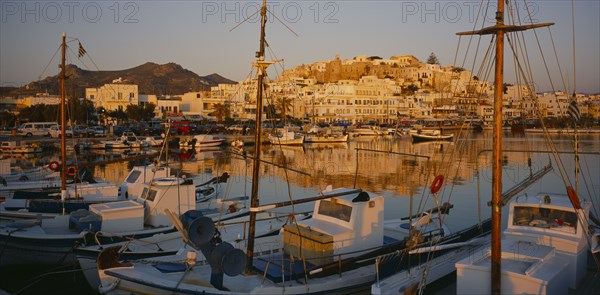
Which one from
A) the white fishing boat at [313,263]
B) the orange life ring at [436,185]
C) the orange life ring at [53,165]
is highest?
the orange life ring at [436,185]

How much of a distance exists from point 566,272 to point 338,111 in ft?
355

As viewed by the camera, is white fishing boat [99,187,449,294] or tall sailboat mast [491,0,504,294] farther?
white fishing boat [99,187,449,294]

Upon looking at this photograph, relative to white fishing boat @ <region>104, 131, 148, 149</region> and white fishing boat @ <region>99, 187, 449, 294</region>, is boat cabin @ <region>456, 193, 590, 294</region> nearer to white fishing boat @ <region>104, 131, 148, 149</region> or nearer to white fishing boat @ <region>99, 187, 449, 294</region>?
white fishing boat @ <region>99, 187, 449, 294</region>

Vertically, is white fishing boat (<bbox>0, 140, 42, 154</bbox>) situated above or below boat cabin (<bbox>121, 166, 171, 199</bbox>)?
below

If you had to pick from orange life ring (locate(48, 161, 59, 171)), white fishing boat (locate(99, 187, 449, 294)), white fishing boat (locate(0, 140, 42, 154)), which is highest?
orange life ring (locate(48, 161, 59, 171))

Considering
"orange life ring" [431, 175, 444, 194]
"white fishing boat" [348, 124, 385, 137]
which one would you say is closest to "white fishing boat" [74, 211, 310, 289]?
"orange life ring" [431, 175, 444, 194]

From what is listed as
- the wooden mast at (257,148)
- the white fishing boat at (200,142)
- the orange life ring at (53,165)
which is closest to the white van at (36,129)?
the white fishing boat at (200,142)

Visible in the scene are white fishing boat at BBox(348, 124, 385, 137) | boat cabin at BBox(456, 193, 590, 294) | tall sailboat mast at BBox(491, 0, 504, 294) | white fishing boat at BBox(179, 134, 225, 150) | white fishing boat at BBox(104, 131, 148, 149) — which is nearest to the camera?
tall sailboat mast at BBox(491, 0, 504, 294)

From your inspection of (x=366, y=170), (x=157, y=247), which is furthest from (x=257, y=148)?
(x=366, y=170)

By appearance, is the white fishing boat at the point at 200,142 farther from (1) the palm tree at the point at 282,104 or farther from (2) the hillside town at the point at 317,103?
(1) the palm tree at the point at 282,104

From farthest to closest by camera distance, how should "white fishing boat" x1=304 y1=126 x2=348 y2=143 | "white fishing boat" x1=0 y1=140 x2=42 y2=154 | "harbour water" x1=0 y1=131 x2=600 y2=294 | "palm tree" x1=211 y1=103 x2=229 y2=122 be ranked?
"palm tree" x1=211 y1=103 x2=229 y2=122
"white fishing boat" x1=304 y1=126 x2=348 y2=143
"white fishing boat" x1=0 y1=140 x2=42 y2=154
"harbour water" x1=0 y1=131 x2=600 y2=294

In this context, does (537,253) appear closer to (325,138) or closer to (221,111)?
(325,138)

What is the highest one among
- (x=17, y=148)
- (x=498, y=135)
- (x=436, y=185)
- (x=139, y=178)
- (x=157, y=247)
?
(x=498, y=135)

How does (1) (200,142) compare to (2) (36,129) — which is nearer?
(1) (200,142)
